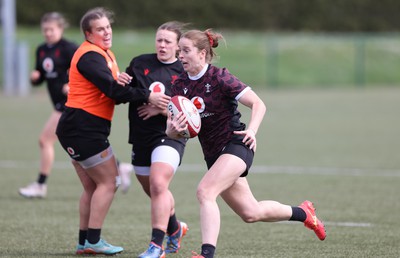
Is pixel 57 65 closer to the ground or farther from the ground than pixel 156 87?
closer to the ground

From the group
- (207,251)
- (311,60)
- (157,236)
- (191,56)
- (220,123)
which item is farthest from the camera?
(311,60)

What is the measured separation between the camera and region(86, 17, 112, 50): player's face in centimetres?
744

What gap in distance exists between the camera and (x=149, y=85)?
25.0 ft

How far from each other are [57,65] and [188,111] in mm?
4670

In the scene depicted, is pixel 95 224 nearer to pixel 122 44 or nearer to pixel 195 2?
pixel 122 44

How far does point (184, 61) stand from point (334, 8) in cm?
4138

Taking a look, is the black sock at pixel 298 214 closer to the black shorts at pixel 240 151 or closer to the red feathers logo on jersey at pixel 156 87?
the black shorts at pixel 240 151

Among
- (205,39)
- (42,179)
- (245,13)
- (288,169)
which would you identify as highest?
(205,39)

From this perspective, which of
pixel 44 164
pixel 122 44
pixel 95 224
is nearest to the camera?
pixel 95 224

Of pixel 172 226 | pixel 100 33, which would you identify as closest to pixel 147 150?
pixel 172 226

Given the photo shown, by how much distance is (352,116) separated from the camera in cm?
2295

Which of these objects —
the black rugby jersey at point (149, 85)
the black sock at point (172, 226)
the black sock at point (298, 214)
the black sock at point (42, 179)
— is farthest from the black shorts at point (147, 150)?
the black sock at point (42, 179)

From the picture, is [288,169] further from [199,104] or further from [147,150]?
[199,104]

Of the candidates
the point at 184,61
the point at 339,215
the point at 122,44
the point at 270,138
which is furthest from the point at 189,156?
the point at 122,44
